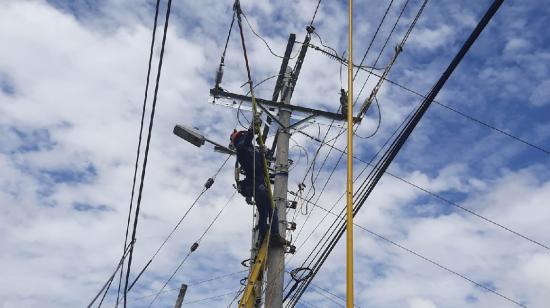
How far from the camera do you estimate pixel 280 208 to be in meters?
7.64

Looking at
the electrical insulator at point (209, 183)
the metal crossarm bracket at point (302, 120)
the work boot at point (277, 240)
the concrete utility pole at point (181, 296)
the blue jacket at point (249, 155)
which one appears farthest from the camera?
the concrete utility pole at point (181, 296)

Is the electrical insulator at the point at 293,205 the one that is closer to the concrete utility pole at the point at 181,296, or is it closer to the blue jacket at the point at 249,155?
the blue jacket at the point at 249,155

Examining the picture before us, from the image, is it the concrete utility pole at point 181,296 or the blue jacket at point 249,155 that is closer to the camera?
the blue jacket at point 249,155

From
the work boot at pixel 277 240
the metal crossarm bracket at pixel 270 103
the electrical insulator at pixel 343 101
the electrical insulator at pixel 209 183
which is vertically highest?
the electrical insulator at pixel 343 101

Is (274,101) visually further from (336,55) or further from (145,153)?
(145,153)

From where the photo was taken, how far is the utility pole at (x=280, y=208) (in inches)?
270

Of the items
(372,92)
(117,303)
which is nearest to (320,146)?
(372,92)

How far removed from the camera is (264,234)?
735 centimetres

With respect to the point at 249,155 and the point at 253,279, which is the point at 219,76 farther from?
the point at 253,279

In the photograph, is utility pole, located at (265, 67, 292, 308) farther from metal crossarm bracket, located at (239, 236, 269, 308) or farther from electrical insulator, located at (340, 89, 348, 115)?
electrical insulator, located at (340, 89, 348, 115)

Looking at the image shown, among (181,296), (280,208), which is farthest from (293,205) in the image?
(181,296)

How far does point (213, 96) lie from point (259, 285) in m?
3.29

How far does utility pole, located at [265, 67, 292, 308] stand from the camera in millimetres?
6867

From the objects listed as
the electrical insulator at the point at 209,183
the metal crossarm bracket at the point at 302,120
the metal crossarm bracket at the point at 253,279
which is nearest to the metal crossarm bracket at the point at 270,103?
the metal crossarm bracket at the point at 302,120
